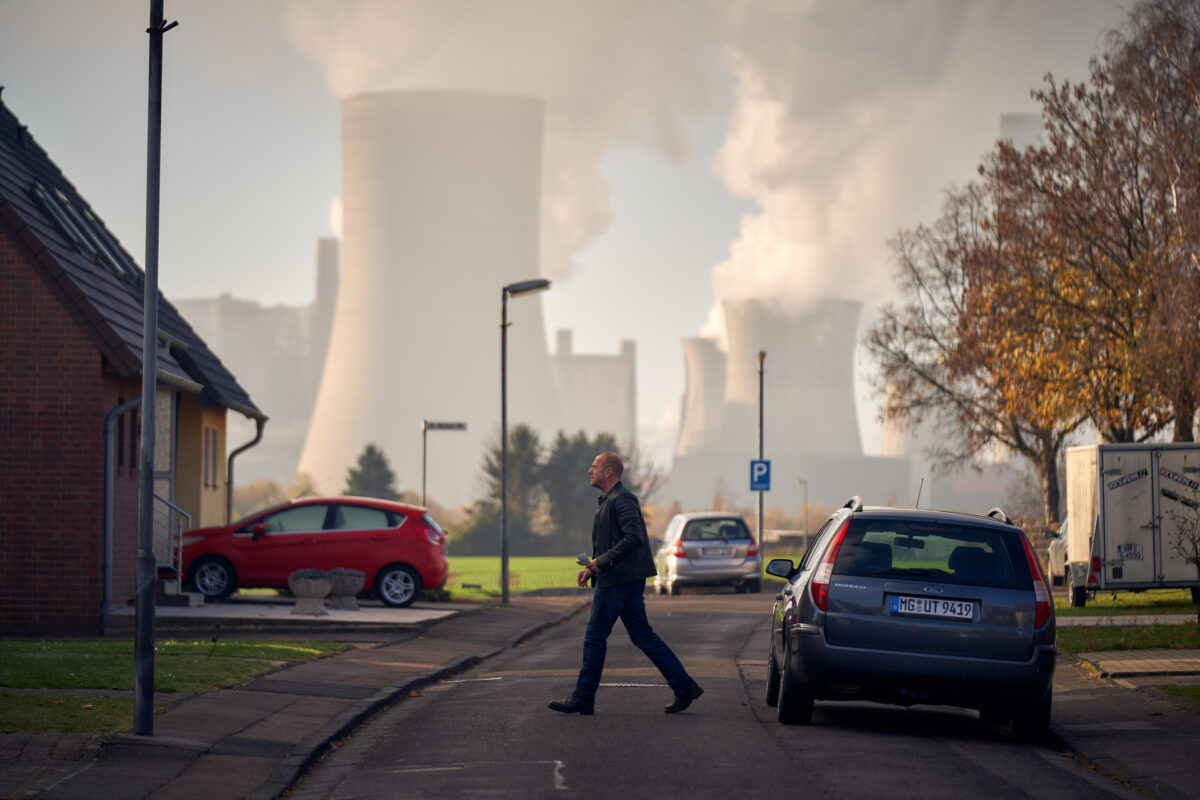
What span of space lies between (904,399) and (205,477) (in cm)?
2050

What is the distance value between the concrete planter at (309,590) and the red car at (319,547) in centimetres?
181

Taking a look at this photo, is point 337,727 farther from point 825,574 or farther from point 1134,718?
point 1134,718

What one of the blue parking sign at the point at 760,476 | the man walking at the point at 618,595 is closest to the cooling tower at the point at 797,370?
the blue parking sign at the point at 760,476

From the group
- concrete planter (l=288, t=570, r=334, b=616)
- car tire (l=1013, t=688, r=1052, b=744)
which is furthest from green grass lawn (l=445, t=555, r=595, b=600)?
car tire (l=1013, t=688, r=1052, b=744)

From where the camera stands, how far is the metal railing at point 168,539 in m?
19.2

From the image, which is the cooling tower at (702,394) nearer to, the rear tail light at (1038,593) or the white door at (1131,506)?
the white door at (1131,506)

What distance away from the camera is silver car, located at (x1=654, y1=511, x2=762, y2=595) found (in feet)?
86.5

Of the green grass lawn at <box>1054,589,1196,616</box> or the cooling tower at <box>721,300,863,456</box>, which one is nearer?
the green grass lawn at <box>1054,589,1196,616</box>

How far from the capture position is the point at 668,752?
799 cm

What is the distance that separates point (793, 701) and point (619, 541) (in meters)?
1.46

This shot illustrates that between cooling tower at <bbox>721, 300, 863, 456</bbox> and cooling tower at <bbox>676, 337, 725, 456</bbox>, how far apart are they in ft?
24.6

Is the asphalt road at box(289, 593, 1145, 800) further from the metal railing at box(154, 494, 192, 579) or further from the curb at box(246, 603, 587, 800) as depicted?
the metal railing at box(154, 494, 192, 579)

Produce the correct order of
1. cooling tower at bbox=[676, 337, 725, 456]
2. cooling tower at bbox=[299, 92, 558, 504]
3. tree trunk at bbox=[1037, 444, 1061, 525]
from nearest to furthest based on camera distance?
tree trunk at bbox=[1037, 444, 1061, 525] < cooling tower at bbox=[299, 92, 558, 504] < cooling tower at bbox=[676, 337, 725, 456]

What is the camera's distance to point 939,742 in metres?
8.63
